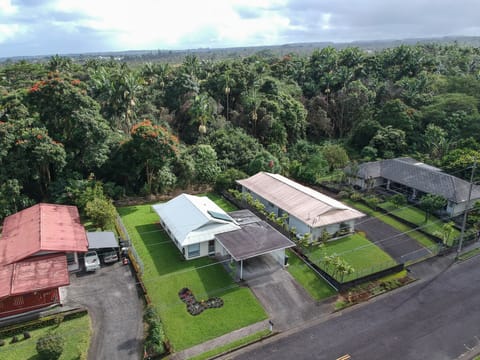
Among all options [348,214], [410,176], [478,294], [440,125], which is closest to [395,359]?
[478,294]

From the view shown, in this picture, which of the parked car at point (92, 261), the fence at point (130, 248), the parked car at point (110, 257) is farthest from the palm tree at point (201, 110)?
the parked car at point (92, 261)

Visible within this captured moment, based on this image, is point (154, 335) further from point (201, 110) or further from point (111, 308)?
point (201, 110)

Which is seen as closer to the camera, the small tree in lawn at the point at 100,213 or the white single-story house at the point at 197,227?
the white single-story house at the point at 197,227

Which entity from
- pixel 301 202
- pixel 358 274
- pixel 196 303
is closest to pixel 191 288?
pixel 196 303

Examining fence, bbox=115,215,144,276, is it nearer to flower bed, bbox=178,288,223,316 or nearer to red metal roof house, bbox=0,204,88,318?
red metal roof house, bbox=0,204,88,318

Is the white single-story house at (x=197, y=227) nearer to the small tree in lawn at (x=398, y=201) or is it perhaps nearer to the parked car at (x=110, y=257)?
the parked car at (x=110, y=257)

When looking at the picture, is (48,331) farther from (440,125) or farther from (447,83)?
(447,83)
